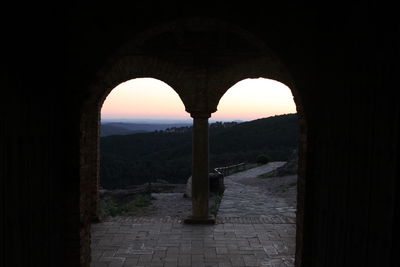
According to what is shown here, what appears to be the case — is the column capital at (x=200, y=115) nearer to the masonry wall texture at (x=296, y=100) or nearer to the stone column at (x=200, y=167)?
the stone column at (x=200, y=167)

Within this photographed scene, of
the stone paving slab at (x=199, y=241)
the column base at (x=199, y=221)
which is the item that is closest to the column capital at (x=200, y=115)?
the column base at (x=199, y=221)

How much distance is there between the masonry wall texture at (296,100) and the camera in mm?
2879

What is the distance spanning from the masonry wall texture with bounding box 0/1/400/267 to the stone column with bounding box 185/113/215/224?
16.3 feet

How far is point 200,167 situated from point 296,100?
17.0 ft

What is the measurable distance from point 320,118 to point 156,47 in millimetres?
5761

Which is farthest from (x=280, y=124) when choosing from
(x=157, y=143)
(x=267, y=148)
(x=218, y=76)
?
(x=218, y=76)

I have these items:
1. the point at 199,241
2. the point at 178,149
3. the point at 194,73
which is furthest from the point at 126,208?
the point at 178,149

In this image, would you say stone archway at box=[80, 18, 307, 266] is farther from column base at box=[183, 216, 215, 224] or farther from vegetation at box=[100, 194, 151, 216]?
vegetation at box=[100, 194, 151, 216]

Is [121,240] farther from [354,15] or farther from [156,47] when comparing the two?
[354,15]

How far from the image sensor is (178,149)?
1909 inches

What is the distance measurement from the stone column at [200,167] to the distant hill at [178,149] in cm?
2282

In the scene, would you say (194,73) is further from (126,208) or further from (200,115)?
(126,208)

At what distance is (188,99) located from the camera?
31.9 ft

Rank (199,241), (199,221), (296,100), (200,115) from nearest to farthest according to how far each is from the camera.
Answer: (296,100)
(199,241)
(199,221)
(200,115)
